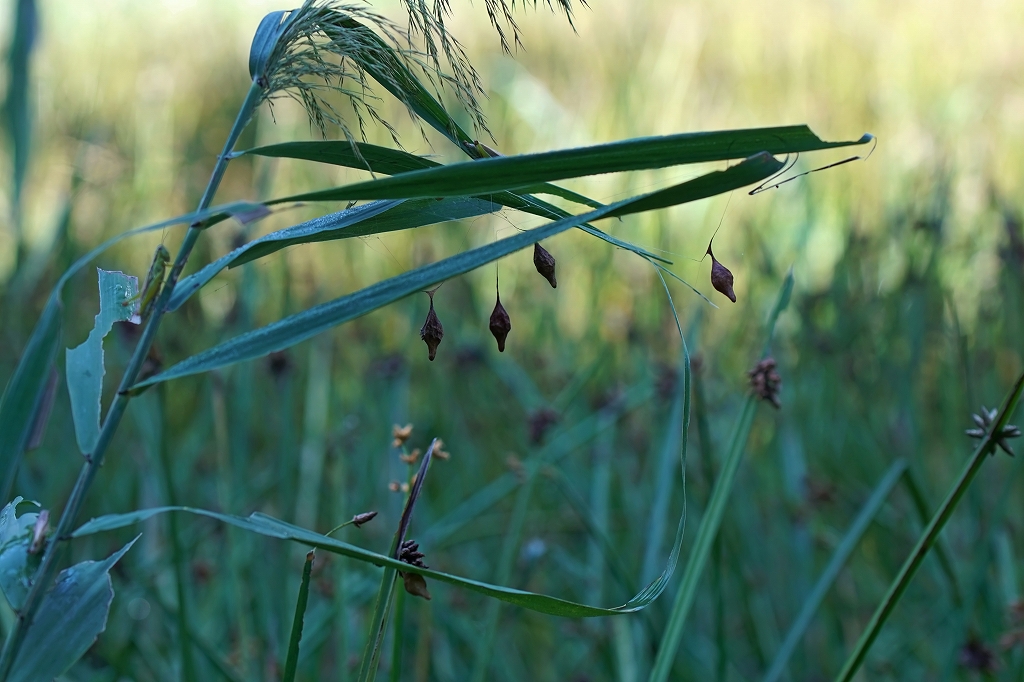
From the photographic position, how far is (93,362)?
18.5 inches

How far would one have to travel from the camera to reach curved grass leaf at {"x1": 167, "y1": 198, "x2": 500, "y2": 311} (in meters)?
0.44

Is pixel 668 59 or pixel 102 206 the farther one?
pixel 668 59

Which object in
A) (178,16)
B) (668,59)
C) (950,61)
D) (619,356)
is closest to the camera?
(619,356)

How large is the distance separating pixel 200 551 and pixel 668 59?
2.49 m

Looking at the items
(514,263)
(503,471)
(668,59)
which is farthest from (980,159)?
(503,471)

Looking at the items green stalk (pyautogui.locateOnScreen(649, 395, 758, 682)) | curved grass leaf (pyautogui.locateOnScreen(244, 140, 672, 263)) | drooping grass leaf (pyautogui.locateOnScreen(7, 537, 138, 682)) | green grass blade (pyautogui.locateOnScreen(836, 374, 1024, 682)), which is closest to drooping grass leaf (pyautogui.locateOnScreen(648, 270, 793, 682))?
green stalk (pyautogui.locateOnScreen(649, 395, 758, 682))

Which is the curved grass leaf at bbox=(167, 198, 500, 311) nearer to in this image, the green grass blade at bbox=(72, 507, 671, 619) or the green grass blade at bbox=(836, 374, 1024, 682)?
the green grass blade at bbox=(72, 507, 671, 619)

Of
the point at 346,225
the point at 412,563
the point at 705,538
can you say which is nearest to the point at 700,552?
the point at 705,538

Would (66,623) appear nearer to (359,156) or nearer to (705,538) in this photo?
(359,156)

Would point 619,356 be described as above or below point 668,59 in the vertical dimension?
below

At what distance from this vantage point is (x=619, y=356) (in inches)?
93.2

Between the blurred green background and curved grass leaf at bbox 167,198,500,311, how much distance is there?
47 mm

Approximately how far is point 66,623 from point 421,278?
9.2 inches

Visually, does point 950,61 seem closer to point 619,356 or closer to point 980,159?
point 980,159
